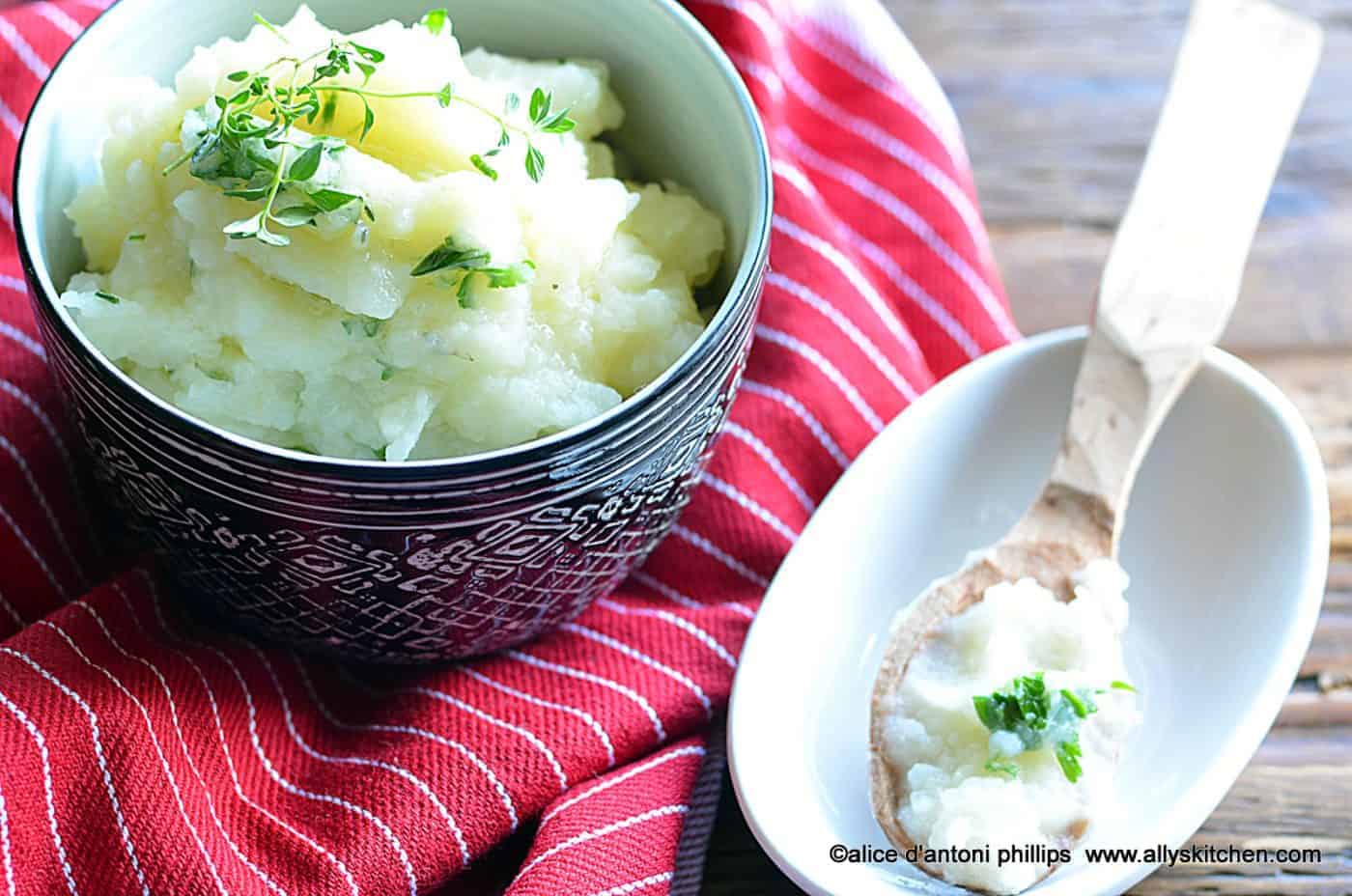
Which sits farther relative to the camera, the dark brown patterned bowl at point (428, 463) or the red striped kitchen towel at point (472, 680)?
the red striped kitchen towel at point (472, 680)

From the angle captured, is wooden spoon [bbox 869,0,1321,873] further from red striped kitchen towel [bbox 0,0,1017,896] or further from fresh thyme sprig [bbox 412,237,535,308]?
fresh thyme sprig [bbox 412,237,535,308]

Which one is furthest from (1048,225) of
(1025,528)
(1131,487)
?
(1025,528)

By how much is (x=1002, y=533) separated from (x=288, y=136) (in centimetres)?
103

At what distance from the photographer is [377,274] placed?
4.72 feet

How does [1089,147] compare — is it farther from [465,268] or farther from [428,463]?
[428,463]

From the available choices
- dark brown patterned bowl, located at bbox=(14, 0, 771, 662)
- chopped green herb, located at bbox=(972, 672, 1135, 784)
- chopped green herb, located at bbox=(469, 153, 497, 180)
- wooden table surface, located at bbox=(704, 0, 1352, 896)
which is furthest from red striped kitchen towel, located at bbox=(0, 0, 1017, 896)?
chopped green herb, located at bbox=(469, 153, 497, 180)

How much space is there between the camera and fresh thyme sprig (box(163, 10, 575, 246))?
1.42 meters

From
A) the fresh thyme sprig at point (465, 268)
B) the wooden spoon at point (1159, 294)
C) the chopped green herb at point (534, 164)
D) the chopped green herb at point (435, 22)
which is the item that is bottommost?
the wooden spoon at point (1159, 294)

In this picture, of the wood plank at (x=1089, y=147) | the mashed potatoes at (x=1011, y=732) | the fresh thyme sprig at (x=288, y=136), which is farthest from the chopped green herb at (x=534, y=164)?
the wood plank at (x=1089, y=147)

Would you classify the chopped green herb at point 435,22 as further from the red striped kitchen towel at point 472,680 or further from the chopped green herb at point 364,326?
the red striped kitchen towel at point 472,680

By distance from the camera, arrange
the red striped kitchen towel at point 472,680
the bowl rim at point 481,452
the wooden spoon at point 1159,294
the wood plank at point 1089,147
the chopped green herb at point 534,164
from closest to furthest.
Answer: the bowl rim at point 481,452
the chopped green herb at point 534,164
the red striped kitchen towel at point 472,680
the wooden spoon at point 1159,294
the wood plank at point 1089,147

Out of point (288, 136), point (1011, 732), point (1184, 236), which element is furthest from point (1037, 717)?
point (288, 136)

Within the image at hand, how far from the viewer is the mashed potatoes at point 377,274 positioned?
1443mm

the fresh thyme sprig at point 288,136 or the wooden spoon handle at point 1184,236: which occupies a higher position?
the fresh thyme sprig at point 288,136
